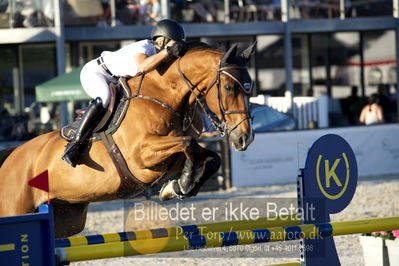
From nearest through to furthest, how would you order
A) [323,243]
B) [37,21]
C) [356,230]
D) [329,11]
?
[356,230], [323,243], [37,21], [329,11]

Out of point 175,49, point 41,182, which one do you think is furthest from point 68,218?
point 175,49

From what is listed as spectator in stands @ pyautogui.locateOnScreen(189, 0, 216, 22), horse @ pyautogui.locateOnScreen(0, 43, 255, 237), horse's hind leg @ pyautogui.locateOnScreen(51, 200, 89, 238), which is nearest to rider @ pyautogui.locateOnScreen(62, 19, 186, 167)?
horse @ pyautogui.locateOnScreen(0, 43, 255, 237)

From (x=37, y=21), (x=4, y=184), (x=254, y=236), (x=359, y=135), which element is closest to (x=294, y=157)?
(x=359, y=135)

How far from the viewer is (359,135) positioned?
613 inches

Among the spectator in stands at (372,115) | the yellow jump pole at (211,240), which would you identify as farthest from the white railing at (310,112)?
the yellow jump pole at (211,240)

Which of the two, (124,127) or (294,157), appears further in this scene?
(294,157)

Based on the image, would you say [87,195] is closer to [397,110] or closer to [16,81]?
[16,81]

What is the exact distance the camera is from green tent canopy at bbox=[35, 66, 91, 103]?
569 inches

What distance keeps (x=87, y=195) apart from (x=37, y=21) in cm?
1310

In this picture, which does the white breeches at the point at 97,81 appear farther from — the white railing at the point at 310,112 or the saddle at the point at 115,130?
the white railing at the point at 310,112

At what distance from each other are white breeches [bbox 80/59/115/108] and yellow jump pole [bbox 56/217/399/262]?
5.28 feet

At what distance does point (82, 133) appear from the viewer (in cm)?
616

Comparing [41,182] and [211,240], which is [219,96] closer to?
[211,240]

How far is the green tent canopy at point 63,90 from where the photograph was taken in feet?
47.4
